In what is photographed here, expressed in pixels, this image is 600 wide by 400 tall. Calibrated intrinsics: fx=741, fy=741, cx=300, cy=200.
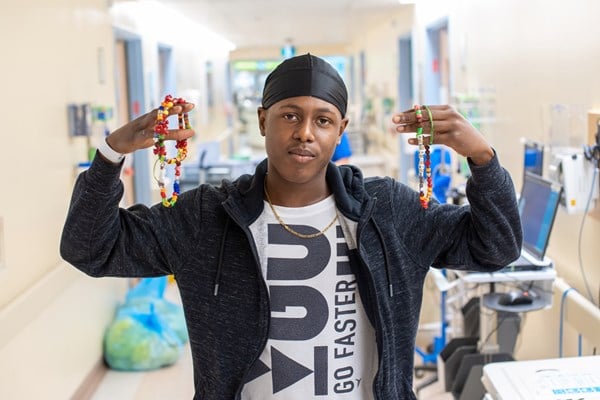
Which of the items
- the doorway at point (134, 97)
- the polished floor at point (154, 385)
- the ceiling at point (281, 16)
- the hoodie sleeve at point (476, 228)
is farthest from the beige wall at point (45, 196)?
the ceiling at point (281, 16)

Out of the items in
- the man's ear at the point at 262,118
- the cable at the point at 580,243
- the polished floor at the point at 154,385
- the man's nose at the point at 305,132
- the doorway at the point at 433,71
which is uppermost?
the doorway at the point at 433,71

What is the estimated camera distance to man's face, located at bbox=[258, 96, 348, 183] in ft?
4.49

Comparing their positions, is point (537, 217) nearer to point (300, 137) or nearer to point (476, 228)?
point (476, 228)

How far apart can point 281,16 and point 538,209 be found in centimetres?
587

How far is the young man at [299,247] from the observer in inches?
53.7

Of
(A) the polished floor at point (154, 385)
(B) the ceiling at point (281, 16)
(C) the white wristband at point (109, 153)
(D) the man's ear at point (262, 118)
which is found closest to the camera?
(C) the white wristband at point (109, 153)

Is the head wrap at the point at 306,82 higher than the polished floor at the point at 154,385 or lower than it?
higher

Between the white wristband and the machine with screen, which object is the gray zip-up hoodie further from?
the machine with screen

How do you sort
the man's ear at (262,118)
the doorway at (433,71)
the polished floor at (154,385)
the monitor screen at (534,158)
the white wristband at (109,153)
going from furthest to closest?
the doorway at (433,71) → the polished floor at (154,385) → the monitor screen at (534,158) → the man's ear at (262,118) → the white wristband at (109,153)

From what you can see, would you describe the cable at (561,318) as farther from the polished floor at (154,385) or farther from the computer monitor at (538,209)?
the polished floor at (154,385)

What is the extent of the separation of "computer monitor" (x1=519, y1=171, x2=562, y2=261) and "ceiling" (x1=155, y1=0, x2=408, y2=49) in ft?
13.5

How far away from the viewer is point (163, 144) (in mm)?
1400

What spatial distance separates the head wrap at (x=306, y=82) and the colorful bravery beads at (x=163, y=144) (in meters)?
0.17

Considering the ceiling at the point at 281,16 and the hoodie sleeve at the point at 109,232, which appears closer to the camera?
the hoodie sleeve at the point at 109,232
